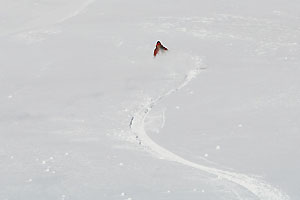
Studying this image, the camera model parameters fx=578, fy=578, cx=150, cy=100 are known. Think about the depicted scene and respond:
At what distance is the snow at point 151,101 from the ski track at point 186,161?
13mm

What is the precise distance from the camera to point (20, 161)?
5824 mm

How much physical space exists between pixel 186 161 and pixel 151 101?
5.33 ft

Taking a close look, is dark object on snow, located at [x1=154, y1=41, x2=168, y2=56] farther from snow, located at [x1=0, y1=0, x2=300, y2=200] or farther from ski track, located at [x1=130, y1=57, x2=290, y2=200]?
ski track, located at [x1=130, y1=57, x2=290, y2=200]

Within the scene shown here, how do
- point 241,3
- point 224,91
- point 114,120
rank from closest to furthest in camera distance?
point 114,120
point 224,91
point 241,3

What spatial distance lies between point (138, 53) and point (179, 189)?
3824mm

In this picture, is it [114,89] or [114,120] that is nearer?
[114,120]

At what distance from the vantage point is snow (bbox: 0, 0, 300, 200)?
5.36 meters

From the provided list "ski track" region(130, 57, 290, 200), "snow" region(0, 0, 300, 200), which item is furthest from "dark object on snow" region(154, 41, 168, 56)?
"ski track" region(130, 57, 290, 200)

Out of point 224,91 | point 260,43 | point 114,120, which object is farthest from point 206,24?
point 114,120

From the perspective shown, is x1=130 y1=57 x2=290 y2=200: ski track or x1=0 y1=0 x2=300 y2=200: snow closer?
x1=130 y1=57 x2=290 y2=200: ski track

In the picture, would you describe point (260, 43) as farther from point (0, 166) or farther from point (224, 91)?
point (0, 166)

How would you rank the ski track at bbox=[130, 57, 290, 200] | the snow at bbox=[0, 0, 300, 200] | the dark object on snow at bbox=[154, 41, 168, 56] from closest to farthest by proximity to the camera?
1. the ski track at bbox=[130, 57, 290, 200]
2. the snow at bbox=[0, 0, 300, 200]
3. the dark object on snow at bbox=[154, 41, 168, 56]

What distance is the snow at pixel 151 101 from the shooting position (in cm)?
536

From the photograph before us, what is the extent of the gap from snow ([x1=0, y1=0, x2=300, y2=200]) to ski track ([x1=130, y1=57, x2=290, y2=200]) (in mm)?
13
